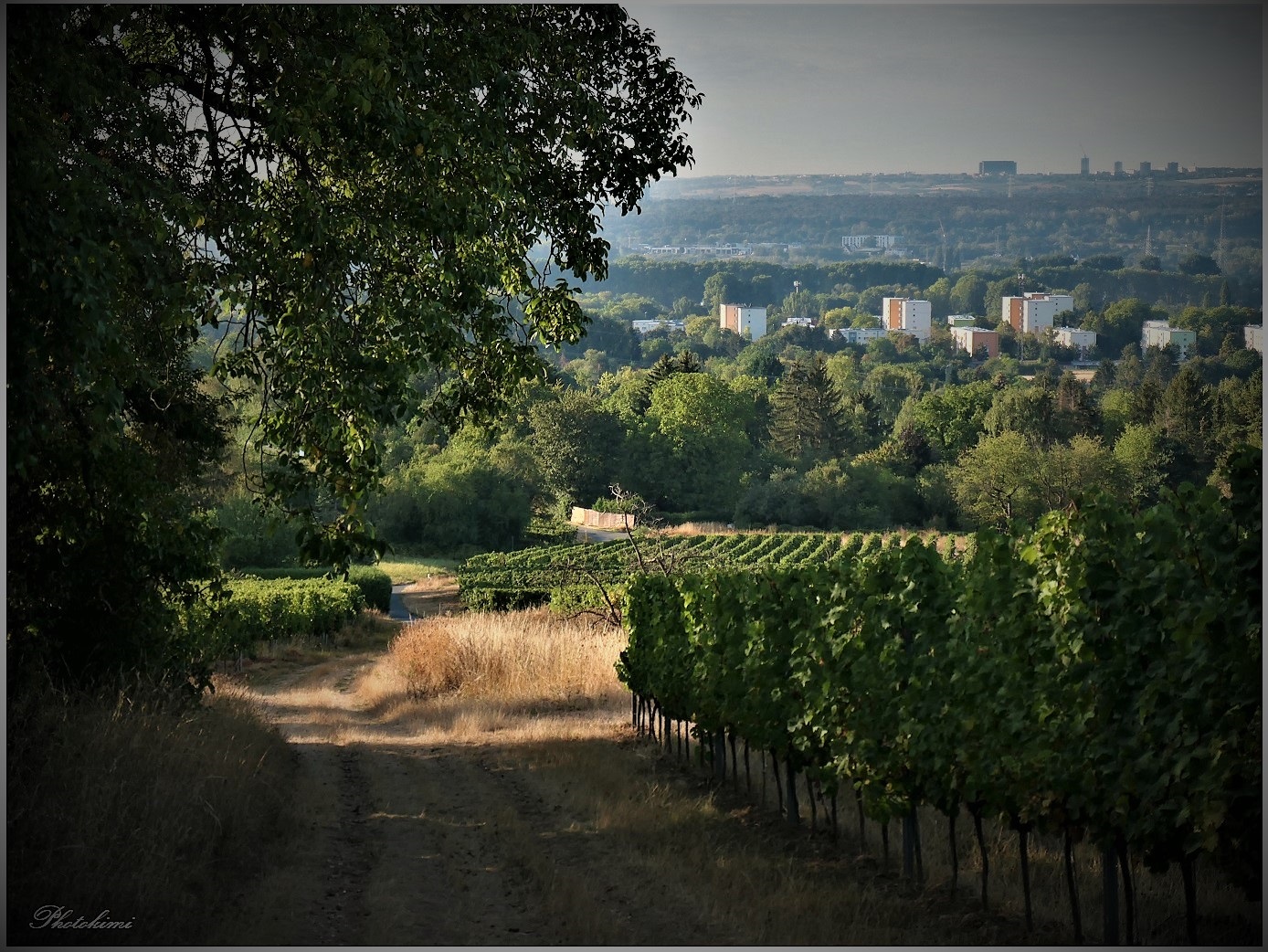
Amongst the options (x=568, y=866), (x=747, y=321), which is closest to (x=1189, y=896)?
(x=568, y=866)

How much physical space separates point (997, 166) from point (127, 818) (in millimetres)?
60470

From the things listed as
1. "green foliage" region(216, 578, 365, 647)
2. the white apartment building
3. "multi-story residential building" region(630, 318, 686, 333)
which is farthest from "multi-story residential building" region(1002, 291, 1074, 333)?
"green foliage" region(216, 578, 365, 647)

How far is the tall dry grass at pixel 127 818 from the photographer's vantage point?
15.4 feet

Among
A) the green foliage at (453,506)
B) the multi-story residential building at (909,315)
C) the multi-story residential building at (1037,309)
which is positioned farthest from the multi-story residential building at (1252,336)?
the multi-story residential building at (909,315)

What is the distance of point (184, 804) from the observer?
5.88 metres

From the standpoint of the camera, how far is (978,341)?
127812 mm

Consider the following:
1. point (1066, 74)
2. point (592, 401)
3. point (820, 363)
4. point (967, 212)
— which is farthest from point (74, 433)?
point (967, 212)

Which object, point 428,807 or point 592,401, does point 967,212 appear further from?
point 428,807

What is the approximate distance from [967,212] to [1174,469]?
71.7 m

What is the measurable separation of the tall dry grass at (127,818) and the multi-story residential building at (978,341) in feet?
412

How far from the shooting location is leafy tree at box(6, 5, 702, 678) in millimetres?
4875

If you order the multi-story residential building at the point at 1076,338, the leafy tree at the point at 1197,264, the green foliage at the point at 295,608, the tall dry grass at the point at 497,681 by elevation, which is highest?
the multi-story residential building at the point at 1076,338

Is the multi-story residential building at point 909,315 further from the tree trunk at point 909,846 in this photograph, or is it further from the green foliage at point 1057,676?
the tree trunk at point 909,846

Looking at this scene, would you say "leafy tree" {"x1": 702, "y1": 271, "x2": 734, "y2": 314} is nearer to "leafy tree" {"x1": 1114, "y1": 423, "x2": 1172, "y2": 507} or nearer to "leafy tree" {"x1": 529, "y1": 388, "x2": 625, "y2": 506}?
"leafy tree" {"x1": 529, "y1": 388, "x2": 625, "y2": 506}
